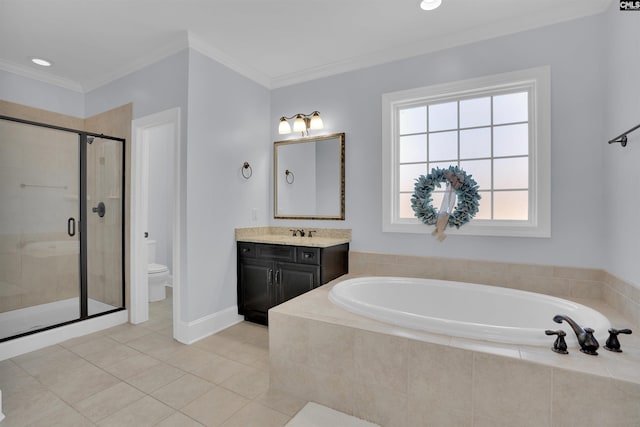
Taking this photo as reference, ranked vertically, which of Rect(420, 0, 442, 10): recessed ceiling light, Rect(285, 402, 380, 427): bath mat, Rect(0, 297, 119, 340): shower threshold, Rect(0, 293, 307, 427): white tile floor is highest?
Rect(420, 0, 442, 10): recessed ceiling light

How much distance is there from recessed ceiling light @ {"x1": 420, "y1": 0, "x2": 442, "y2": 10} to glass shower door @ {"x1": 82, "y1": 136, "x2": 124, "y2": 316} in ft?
10.1

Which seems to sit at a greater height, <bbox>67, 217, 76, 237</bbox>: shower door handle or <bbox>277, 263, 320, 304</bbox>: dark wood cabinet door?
<bbox>67, 217, 76, 237</bbox>: shower door handle

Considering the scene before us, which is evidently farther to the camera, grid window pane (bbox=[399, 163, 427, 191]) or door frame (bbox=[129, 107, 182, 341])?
door frame (bbox=[129, 107, 182, 341])

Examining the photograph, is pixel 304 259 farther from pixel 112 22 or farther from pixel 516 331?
pixel 112 22

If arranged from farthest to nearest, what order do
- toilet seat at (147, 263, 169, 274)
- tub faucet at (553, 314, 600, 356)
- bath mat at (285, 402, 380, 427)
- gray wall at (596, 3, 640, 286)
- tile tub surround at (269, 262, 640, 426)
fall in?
toilet seat at (147, 263, 169, 274)
gray wall at (596, 3, 640, 286)
bath mat at (285, 402, 380, 427)
tub faucet at (553, 314, 600, 356)
tile tub surround at (269, 262, 640, 426)

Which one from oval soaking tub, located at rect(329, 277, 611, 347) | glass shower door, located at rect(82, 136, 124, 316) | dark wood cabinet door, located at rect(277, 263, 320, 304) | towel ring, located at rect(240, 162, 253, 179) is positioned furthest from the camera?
towel ring, located at rect(240, 162, 253, 179)

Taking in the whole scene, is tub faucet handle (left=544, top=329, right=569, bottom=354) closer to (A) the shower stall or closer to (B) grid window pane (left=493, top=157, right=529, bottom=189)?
(B) grid window pane (left=493, top=157, right=529, bottom=189)

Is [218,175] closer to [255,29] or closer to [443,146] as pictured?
[255,29]

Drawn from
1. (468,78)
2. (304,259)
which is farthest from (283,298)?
(468,78)

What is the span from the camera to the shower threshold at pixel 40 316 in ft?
8.74

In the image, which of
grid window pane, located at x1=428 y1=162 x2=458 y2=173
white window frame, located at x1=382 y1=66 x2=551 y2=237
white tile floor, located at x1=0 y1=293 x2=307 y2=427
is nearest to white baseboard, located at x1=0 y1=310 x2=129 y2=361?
white tile floor, located at x1=0 y1=293 x2=307 y2=427

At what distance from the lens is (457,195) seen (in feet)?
8.68

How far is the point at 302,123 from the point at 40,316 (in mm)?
3074

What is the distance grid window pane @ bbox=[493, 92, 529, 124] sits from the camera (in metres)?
2.49
